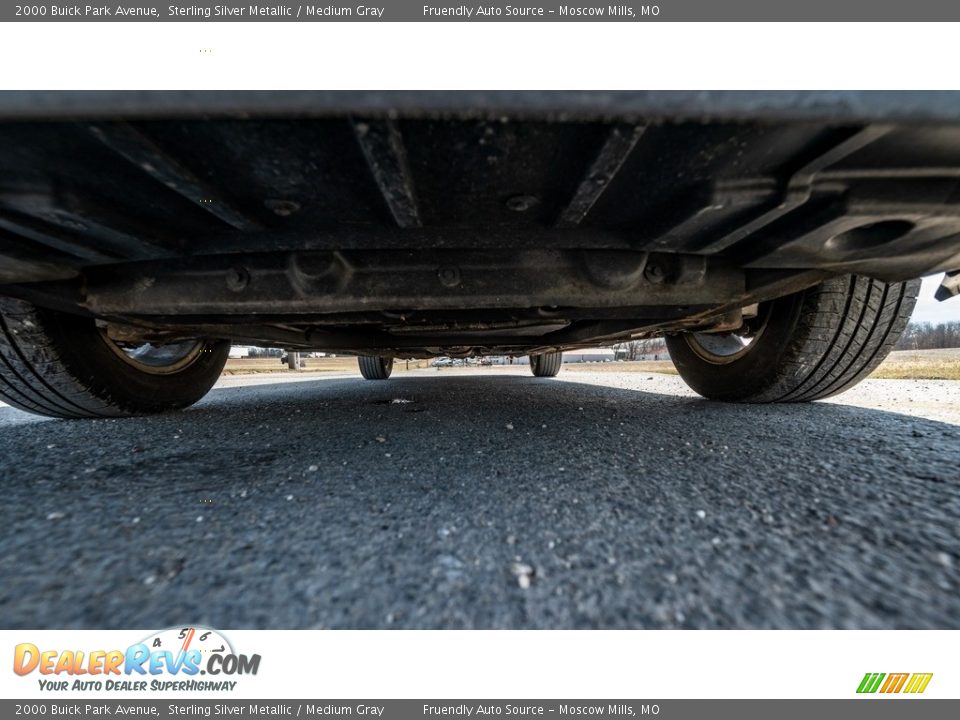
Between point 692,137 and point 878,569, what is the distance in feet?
1.95

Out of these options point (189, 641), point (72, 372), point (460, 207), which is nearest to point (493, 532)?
point (189, 641)

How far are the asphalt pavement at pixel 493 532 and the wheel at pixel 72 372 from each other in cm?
28

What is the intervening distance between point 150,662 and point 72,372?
1.33m

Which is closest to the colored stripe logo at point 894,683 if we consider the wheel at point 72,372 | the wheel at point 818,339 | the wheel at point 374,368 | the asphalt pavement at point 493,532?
the asphalt pavement at point 493,532

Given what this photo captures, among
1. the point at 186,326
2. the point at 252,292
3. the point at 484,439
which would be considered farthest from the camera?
the point at 186,326

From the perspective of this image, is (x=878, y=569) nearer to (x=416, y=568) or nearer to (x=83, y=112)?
(x=416, y=568)

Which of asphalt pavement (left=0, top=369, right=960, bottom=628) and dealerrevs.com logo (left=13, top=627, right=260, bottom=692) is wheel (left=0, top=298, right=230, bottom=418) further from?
dealerrevs.com logo (left=13, top=627, right=260, bottom=692)

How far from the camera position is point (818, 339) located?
1.22 m

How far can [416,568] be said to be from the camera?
0.44m

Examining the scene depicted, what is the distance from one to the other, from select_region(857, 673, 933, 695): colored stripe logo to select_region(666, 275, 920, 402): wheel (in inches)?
45.2

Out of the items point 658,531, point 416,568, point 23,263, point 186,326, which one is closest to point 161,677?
point 416,568

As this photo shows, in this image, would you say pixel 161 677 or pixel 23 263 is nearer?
pixel 161 677

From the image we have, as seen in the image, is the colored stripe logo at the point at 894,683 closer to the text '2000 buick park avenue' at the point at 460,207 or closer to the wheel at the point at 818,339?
the text '2000 buick park avenue' at the point at 460,207

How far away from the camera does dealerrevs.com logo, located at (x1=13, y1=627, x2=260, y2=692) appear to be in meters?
0.38
